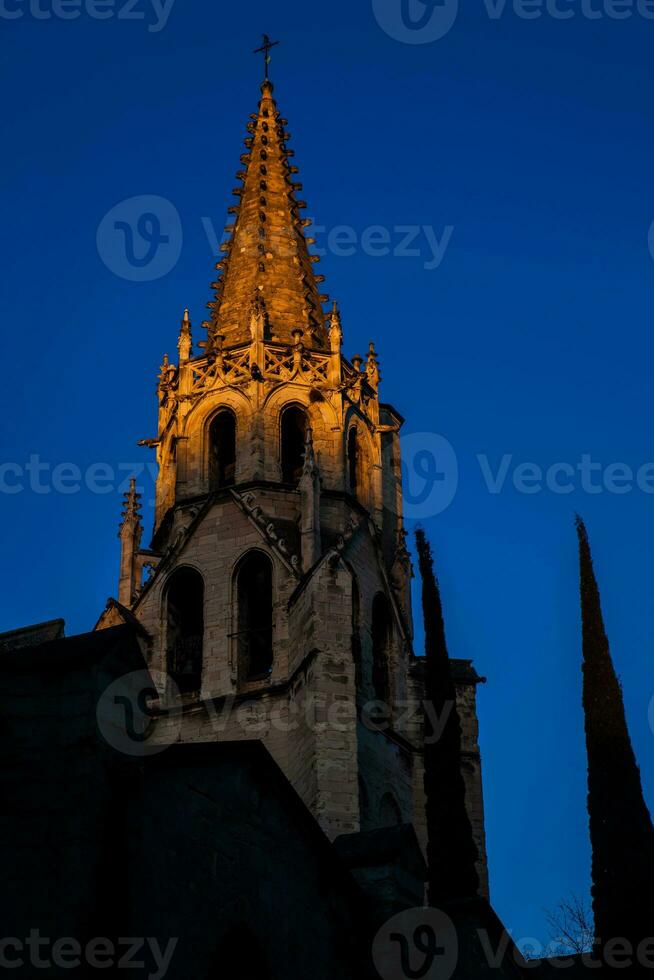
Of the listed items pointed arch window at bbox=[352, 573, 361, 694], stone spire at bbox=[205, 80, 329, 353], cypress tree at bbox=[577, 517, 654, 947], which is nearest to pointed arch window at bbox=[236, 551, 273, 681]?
pointed arch window at bbox=[352, 573, 361, 694]

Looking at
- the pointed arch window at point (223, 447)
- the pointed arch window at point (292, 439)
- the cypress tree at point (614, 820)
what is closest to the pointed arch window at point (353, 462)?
the pointed arch window at point (292, 439)

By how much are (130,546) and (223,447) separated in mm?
3114

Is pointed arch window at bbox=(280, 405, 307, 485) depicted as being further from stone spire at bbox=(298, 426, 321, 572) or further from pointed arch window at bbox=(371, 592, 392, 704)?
pointed arch window at bbox=(371, 592, 392, 704)

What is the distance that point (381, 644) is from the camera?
34.3 m

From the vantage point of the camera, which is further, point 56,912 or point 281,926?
point 281,926

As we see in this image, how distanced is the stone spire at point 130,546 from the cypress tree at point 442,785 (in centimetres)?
871

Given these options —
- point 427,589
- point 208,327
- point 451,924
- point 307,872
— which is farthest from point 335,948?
point 208,327

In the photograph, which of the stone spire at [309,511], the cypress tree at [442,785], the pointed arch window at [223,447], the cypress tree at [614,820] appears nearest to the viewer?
the cypress tree at [614,820]

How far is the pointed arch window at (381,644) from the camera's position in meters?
33.4

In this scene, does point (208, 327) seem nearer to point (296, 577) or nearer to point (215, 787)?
point (296, 577)

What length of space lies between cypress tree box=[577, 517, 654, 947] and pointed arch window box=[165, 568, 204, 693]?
10658 millimetres

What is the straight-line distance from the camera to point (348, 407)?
36.8 m

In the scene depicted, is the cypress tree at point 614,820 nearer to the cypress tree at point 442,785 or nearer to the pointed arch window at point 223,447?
the cypress tree at point 442,785

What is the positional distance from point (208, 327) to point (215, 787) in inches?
1043
